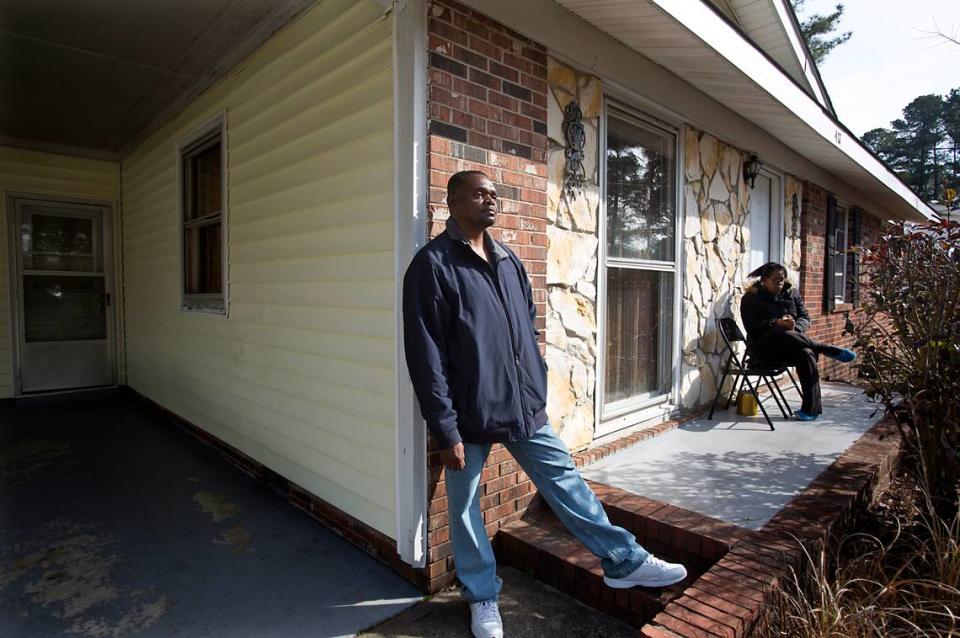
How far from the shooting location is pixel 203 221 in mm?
4348

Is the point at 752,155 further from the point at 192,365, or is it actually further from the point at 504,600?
the point at 192,365

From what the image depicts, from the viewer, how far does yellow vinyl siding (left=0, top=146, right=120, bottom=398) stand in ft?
18.1

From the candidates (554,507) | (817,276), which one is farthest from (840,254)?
(554,507)

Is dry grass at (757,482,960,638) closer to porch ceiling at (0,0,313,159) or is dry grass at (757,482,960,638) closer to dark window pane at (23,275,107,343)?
porch ceiling at (0,0,313,159)

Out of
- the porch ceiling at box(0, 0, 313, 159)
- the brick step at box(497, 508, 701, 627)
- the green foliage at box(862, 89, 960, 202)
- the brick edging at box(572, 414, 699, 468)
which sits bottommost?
the brick step at box(497, 508, 701, 627)

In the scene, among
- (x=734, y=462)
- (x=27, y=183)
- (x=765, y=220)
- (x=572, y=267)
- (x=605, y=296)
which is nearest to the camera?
(x=572, y=267)

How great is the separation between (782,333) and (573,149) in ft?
8.30

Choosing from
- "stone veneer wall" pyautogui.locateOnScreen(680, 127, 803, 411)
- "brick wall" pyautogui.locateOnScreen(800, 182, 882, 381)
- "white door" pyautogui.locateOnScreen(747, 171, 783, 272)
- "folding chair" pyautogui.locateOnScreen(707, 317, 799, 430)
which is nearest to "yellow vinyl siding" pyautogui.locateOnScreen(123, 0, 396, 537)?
"stone veneer wall" pyautogui.locateOnScreen(680, 127, 803, 411)

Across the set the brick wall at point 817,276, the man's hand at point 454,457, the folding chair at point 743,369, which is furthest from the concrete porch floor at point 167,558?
the brick wall at point 817,276

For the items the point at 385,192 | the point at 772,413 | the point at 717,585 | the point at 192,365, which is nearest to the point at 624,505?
the point at 717,585

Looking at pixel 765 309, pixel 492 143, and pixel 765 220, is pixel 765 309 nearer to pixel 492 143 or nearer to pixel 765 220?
pixel 765 220

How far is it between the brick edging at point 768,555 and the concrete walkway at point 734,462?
107 mm

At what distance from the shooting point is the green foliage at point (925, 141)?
2620 centimetres

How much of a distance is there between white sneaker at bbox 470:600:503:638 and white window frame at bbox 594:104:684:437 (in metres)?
1.54
